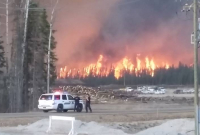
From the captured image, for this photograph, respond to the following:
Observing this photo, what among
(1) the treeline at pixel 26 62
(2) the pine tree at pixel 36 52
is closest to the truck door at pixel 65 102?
(1) the treeline at pixel 26 62

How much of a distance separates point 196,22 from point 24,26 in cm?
5103

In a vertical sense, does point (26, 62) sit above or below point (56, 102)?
above

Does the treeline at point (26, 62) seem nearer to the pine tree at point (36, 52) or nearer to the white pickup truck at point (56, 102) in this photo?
the pine tree at point (36, 52)

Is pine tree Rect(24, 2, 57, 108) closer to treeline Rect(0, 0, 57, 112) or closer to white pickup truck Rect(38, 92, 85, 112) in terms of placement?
treeline Rect(0, 0, 57, 112)

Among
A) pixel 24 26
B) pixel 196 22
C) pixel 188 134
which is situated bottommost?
pixel 188 134

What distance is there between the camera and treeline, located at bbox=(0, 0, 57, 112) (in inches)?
2960

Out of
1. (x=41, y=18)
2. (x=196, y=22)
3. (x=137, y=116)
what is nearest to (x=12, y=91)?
(x=41, y=18)

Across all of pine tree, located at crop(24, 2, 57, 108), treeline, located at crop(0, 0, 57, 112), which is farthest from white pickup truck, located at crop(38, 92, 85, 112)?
pine tree, located at crop(24, 2, 57, 108)

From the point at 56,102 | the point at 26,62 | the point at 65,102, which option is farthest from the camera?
the point at 26,62

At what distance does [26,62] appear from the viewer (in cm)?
8325

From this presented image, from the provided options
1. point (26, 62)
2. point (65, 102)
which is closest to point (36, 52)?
point (26, 62)

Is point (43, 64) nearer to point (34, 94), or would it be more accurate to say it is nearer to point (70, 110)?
point (34, 94)

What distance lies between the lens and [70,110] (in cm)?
6294

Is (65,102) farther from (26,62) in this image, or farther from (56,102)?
(26,62)
